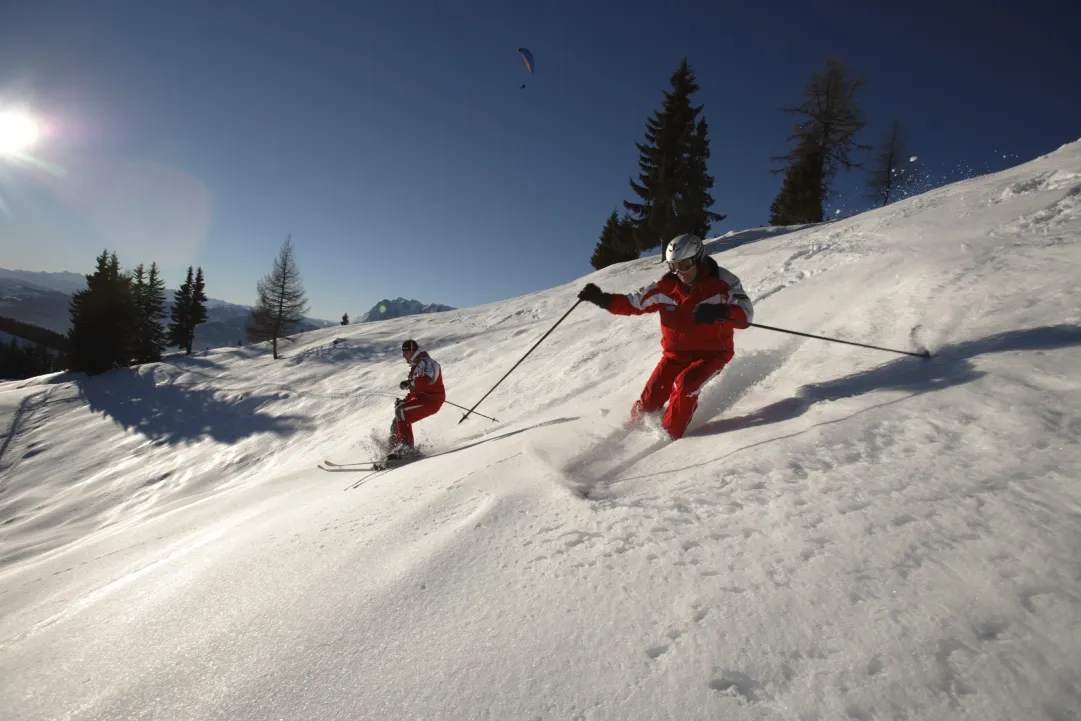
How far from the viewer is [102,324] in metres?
31.5

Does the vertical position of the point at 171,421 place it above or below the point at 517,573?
below

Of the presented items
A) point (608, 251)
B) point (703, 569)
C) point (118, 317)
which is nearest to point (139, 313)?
point (118, 317)

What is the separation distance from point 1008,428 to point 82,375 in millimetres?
43204

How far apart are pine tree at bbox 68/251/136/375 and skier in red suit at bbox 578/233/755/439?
41.0 metres

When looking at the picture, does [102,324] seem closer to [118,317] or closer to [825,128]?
[118,317]

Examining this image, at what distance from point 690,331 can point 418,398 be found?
15.5ft

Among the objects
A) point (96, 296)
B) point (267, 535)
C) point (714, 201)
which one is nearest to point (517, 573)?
point (267, 535)

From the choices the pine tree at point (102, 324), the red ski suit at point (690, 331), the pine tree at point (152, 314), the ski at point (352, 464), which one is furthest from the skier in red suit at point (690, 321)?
the pine tree at point (152, 314)

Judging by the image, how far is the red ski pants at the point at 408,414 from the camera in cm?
684

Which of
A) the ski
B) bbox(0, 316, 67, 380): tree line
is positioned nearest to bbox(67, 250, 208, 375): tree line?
bbox(0, 316, 67, 380): tree line

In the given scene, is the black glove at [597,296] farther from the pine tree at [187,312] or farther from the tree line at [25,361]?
the tree line at [25,361]

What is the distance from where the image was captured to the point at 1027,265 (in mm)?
4055

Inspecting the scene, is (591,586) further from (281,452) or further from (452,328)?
(452,328)

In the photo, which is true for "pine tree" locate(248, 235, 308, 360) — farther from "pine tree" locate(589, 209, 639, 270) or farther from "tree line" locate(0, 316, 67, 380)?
"tree line" locate(0, 316, 67, 380)
